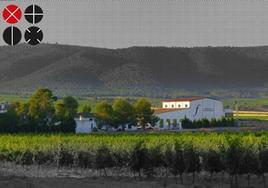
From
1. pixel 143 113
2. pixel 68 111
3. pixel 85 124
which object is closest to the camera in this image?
pixel 85 124

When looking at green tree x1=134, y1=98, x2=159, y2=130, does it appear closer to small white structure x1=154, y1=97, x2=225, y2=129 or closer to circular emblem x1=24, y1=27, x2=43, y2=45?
small white structure x1=154, y1=97, x2=225, y2=129

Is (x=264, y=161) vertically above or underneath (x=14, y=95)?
underneath

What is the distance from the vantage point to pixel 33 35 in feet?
31.8

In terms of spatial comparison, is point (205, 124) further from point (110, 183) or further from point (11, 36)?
point (11, 36)

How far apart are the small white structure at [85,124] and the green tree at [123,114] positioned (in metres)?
4.86

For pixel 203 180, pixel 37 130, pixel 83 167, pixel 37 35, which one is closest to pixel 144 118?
pixel 37 130

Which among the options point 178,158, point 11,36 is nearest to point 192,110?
point 178,158

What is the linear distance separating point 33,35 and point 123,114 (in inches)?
3670

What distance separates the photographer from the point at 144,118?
348 ft

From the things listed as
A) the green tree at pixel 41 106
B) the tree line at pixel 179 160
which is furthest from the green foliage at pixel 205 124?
the tree line at pixel 179 160

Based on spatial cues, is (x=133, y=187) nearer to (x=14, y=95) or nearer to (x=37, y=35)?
(x=37, y=35)

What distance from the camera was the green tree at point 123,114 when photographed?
102 m

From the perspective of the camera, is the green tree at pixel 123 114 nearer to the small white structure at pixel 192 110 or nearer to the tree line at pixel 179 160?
the small white structure at pixel 192 110

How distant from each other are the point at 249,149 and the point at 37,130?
5528cm
